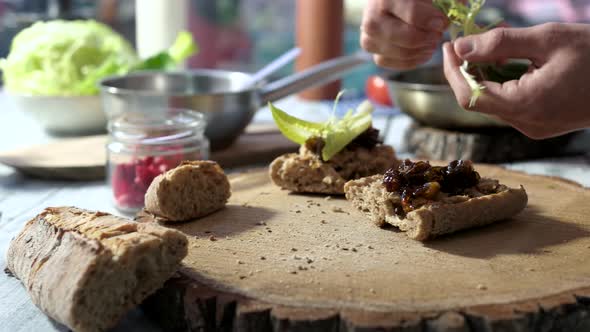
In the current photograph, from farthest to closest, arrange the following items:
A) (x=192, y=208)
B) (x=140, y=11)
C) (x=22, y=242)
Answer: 1. (x=140, y=11)
2. (x=192, y=208)
3. (x=22, y=242)

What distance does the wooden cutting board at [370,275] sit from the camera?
168cm

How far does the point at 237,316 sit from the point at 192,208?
76 cm

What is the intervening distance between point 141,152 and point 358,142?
0.87 metres

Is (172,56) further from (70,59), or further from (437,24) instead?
(437,24)

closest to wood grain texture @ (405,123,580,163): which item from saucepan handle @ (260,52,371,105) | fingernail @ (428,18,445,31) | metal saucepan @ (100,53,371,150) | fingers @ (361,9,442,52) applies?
saucepan handle @ (260,52,371,105)

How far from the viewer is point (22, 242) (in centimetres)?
206

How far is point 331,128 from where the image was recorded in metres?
2.79

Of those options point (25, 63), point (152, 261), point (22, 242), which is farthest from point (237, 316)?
point (25, 63)

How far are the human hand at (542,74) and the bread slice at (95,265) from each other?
105 centimetres

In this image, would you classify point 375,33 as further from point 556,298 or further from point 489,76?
point 556,298

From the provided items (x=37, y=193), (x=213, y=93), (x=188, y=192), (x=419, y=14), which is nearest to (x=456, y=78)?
(x=419, y=14)

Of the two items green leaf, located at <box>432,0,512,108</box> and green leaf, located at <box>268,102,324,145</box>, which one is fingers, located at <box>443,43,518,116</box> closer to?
green leaf, located at <box>432,0,512,108</box>

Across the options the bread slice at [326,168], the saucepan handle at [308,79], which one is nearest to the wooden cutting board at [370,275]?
the bread slice at [326,168]

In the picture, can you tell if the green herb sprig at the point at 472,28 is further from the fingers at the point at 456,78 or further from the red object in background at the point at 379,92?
the red object in background at the point at 379,92
